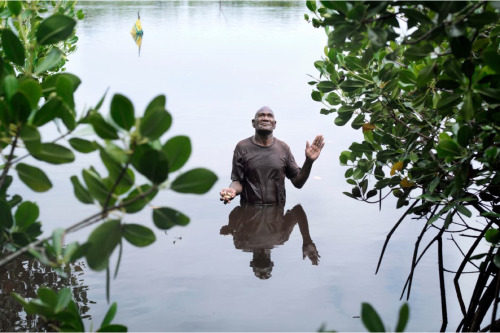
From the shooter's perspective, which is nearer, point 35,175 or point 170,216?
point 170,216

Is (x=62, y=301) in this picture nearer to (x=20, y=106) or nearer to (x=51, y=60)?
(x=20, y=106)

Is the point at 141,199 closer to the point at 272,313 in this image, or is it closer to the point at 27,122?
the point at 27,122

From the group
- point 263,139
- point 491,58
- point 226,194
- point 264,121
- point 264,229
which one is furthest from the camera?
point 263,139

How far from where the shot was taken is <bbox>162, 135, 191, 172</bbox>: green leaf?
5.59 feet

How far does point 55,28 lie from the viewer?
6.85ft

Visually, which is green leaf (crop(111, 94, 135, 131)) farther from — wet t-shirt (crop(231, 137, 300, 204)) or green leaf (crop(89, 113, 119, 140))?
wet t-shirt (crop(231, 137, 300, 204))

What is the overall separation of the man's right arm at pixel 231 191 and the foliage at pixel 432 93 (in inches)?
123

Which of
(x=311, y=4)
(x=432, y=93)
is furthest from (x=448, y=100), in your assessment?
(x=311, y=4)

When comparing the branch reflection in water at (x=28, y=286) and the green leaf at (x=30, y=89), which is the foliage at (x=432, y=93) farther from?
the branch reflection in water at (x=28, y=286)

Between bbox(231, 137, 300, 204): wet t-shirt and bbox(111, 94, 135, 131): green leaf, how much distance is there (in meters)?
7.00

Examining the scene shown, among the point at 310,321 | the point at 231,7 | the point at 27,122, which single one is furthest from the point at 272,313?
the point at 231,7

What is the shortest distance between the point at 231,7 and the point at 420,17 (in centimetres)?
3440

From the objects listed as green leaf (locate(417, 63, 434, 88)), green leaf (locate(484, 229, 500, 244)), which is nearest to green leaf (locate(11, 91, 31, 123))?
green leaf (locate(417, 63, 434, 88))

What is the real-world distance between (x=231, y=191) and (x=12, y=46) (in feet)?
20.1
